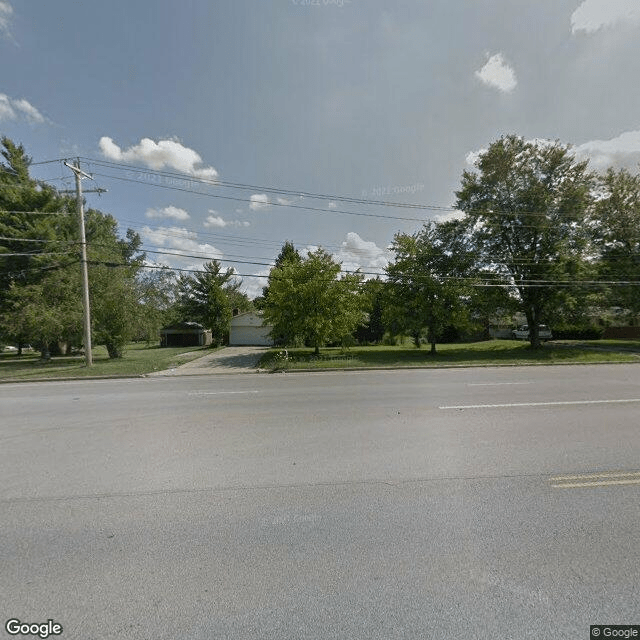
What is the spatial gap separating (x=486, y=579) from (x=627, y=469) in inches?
116

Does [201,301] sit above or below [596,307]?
above

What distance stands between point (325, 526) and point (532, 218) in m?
22.8

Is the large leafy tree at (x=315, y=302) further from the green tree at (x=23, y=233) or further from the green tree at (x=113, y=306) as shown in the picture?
the green tree at (x=23, y=233)

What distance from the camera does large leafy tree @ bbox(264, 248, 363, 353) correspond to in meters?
17.7

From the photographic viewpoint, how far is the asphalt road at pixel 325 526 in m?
1.99

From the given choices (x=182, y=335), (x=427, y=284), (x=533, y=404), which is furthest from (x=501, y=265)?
(x=182, y=335)

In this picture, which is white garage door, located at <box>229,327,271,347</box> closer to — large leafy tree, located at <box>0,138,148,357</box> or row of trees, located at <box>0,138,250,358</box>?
row of trees, located at <box>0,138,250,358</box>

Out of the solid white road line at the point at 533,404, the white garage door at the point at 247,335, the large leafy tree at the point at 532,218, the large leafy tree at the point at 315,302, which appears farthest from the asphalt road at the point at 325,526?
the white garage door at the point at 247,335

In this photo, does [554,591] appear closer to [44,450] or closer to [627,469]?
[627,469]

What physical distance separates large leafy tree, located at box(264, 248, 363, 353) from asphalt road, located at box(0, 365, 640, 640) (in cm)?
1163

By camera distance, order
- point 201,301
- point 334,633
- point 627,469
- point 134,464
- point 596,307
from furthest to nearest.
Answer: point 201,301, point 596,307, point 134,464, point 627,469, point 334,633

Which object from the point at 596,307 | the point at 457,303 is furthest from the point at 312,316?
the point at 596,307

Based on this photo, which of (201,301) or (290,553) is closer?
(290,553)

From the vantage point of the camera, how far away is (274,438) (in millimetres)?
5164
